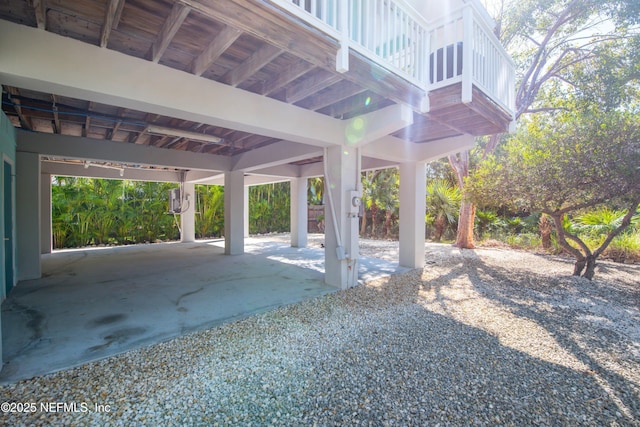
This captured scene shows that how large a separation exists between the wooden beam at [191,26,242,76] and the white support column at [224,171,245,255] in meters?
5.56

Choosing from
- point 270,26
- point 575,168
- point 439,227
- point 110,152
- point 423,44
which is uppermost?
point 423,44

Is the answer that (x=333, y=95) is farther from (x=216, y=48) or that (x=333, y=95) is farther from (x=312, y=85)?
(x=216, y=48)

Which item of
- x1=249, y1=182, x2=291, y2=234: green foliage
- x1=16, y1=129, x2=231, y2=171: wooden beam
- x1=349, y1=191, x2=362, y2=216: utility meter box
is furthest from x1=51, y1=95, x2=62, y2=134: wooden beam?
x1=249, y1=182, x2=291, y2=234: green foliage

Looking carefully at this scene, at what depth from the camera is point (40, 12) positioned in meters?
2.38

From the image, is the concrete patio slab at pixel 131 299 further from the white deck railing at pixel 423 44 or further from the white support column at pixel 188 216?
the white support column at pixel 188 216

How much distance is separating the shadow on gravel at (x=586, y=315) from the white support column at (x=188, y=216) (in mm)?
9917

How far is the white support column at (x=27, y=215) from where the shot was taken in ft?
18.6

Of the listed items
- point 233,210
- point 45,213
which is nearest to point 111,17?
point 233,210

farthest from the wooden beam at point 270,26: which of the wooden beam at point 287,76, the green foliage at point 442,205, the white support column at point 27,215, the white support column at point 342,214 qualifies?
the green foliage at point 442,205

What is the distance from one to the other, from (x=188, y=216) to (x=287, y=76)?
1033 cm

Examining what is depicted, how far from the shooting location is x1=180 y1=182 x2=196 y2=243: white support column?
38.7 feet

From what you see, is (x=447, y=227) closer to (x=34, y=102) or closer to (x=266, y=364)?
(x=266, y=364)

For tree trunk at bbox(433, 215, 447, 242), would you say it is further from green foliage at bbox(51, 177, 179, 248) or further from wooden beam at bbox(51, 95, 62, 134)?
wooden beam at bbox(51, 95, 62, 134)

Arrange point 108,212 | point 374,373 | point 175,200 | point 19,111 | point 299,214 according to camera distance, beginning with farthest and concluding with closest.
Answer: point 175,200
point 108,212
point 299,214
point 19,111
point 374,373
